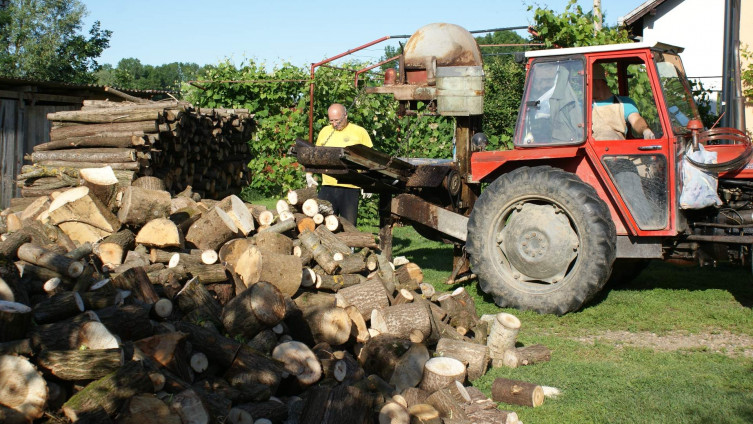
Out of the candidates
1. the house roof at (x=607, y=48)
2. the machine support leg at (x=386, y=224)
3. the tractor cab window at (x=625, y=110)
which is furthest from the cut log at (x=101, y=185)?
the tractor cab window at (x=625, y=110)

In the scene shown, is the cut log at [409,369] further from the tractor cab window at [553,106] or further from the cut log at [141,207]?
the cut log at [141,207]

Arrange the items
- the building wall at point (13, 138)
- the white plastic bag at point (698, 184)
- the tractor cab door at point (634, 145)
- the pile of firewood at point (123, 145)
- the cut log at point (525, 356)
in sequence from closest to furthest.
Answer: the cut log at point (525, 356)
the white plastic bag at point (698, 184)
the tractor cab door at point (634, 145)
the pile of firewood at point (123, 145)
the building wall at point (13, 138)

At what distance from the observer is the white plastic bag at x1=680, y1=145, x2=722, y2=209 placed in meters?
6.39

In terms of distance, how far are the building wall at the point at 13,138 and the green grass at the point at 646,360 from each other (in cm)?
911

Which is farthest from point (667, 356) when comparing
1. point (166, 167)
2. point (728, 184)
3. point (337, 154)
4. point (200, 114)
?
point (200, 114)

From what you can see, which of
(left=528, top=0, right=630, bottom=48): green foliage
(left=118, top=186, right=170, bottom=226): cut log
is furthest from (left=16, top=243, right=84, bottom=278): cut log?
(left=528, top=0, right=630, bottom=48): green foliage

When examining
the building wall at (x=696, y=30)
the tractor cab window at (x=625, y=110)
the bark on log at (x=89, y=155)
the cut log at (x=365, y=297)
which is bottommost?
the cut log at (x=365, y=297)

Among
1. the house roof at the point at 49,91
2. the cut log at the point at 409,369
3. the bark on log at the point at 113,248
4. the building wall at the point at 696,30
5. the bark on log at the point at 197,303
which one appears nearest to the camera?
the cut log at the point at 409,369

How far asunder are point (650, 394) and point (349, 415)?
204 centimetres

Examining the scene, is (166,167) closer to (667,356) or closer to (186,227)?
(186,227)

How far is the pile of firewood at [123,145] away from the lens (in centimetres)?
889

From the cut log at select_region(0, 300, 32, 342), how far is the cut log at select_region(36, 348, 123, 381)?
235 millimetres

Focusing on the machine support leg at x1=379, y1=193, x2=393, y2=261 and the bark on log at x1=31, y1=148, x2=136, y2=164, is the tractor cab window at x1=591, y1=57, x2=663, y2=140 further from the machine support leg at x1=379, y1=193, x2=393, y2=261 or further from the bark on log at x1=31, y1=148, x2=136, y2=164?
the bark on log at x1=31, y1=148, x2=136, y2=164

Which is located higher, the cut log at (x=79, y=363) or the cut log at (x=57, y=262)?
the cut log at (x=57, y=262)
